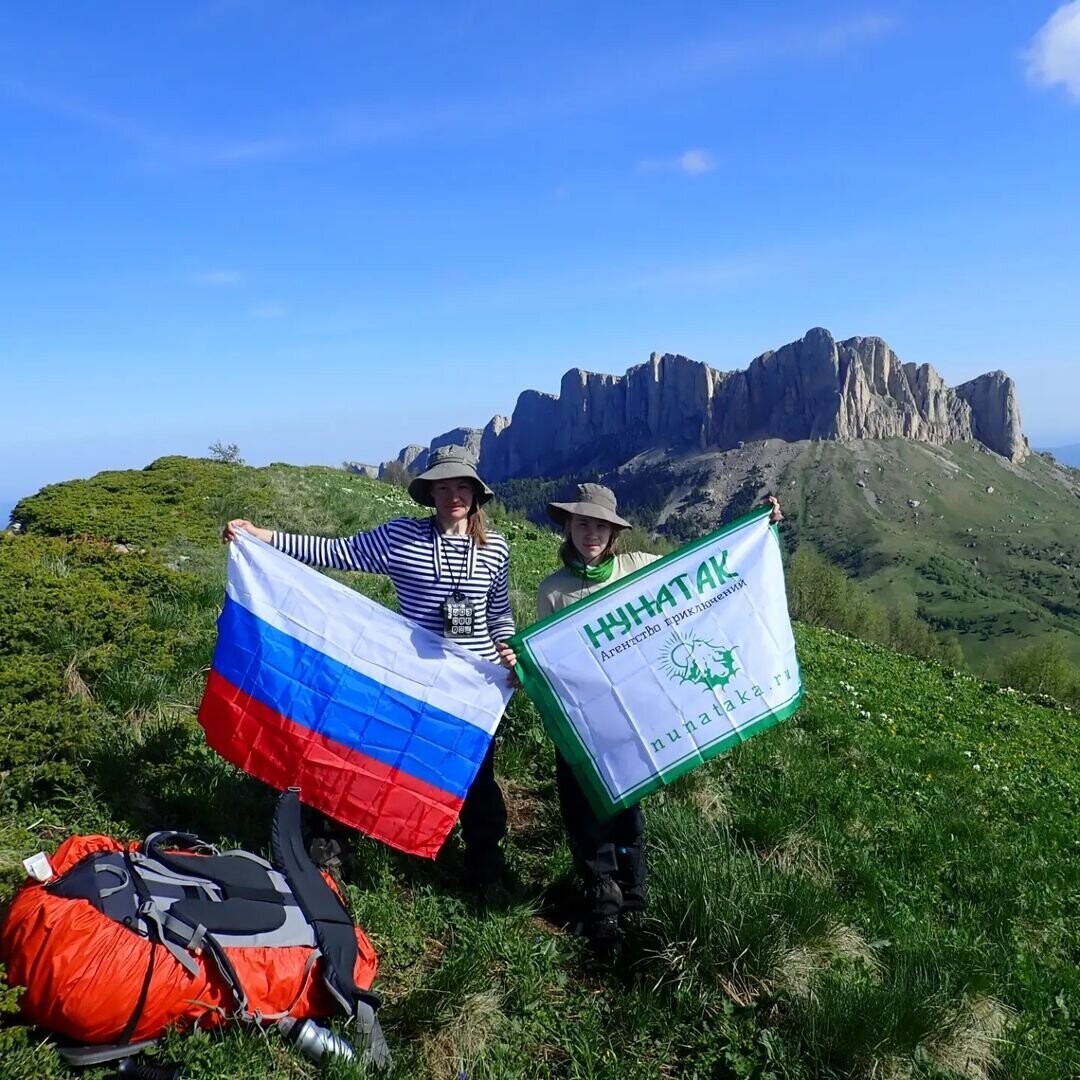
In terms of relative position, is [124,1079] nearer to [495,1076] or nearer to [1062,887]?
[495,1076]

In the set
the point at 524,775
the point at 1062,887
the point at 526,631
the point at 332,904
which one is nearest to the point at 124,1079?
the point at 332,904

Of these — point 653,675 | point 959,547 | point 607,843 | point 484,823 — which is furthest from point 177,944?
point 959,547

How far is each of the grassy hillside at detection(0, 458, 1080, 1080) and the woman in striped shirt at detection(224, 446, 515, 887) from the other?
53 cm

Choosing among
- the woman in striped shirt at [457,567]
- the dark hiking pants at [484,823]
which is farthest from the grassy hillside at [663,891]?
the woman in striped shirt at [457,567]

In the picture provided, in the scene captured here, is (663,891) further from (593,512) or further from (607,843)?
(593,512)

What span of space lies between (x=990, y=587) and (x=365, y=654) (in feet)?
552

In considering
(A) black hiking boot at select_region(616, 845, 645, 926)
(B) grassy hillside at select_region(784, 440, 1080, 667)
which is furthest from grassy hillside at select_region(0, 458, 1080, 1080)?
(B) grassy hillside at select_region(784, 440, 1080, 667)

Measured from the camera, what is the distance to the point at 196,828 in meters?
5.18

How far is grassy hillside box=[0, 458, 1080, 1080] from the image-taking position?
4098 mm

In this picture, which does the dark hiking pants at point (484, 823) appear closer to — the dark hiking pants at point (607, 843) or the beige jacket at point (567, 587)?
the dark hiking pants at point (607, 843)

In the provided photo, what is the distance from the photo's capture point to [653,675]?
5.04 metres

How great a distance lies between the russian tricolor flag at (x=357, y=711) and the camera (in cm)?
494

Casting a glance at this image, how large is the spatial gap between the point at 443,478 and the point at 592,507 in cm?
95

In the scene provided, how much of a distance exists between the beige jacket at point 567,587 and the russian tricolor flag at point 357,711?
542 millimetres
